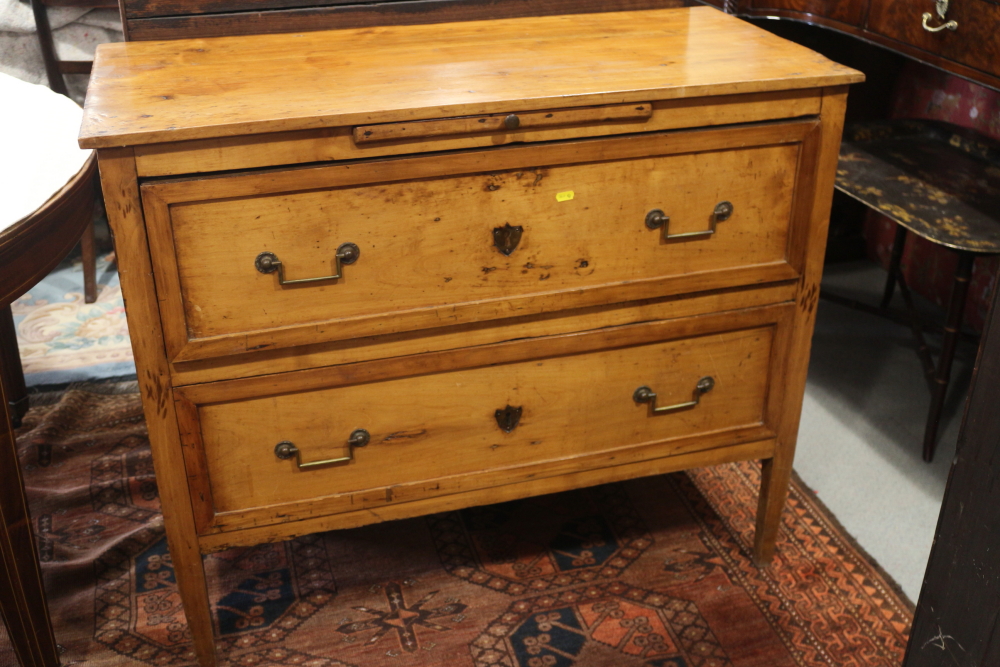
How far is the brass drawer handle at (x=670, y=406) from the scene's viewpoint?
5.54ft

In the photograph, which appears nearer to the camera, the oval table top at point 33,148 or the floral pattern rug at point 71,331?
the oval table top at point 33,148

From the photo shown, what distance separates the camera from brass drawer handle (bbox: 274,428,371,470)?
1.54 metres

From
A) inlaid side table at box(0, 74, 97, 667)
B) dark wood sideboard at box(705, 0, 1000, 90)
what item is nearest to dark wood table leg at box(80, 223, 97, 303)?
inlaid side table at box(0, 74, 97, 667)

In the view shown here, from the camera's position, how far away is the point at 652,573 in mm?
1914

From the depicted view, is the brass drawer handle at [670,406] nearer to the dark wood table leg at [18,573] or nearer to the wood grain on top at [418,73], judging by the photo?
the wood grain on top at [418,73]

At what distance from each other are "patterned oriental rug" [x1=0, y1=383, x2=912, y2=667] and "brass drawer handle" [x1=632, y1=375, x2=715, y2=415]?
0.42 meters

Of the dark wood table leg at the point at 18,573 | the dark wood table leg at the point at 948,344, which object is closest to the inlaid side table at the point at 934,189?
the dark wood table leg at the point at 948,344

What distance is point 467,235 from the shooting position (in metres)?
1.47

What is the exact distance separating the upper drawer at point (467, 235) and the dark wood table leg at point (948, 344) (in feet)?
2.29

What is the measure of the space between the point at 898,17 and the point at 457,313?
1.30 m

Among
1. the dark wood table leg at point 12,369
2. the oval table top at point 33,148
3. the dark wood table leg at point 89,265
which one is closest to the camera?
the oval table top at point 33,148

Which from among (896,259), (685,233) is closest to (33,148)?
(685,233)

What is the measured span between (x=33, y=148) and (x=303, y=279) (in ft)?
2.08

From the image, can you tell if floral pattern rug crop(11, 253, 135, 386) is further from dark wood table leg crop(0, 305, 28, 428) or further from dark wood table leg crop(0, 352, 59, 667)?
dark wood table leg crop(0, 352, 59, 667)
